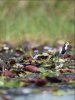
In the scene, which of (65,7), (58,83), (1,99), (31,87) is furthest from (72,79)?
(65,7)

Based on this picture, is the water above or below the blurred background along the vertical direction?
below

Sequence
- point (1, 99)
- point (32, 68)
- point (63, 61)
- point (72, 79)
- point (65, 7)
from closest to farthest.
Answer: point (1, 99) → point (72, 79) → point (32, 68) → point (63, 61) → point (65, 7)

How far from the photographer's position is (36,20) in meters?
10.8

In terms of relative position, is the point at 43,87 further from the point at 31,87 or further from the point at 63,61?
the point at 63,61

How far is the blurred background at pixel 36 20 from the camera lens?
1034 cm

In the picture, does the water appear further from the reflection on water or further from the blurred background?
the blurred background

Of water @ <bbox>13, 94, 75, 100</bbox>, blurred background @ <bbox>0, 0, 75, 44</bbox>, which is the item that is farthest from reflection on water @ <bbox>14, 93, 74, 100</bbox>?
blurred background @ <bbox>0, 0, 75, 44</bbox>

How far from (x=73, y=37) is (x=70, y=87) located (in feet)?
18.1

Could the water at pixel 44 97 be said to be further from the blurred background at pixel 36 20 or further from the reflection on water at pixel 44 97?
the blurred background at pixel 36 20

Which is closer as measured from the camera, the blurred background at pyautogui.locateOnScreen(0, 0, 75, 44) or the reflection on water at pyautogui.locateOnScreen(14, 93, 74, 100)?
the reflection on water at pyautogui.locateOnScreen(14, 93, 74, 100)

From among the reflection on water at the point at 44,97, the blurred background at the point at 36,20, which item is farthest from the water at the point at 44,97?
the blurred background at the point at 36,20

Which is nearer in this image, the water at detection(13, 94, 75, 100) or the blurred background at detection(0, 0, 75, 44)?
the water at detection(13, 94, 75, 100)

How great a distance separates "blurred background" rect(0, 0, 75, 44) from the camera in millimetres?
10344

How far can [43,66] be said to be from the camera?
248 inches
